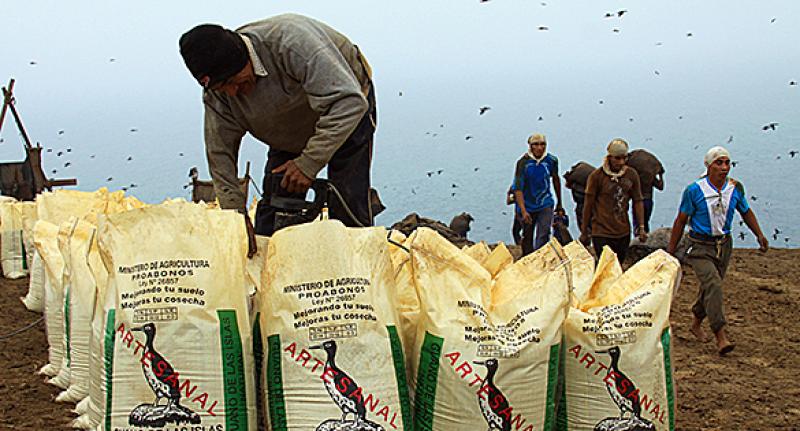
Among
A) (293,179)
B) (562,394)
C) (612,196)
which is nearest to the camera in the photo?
(562,394)

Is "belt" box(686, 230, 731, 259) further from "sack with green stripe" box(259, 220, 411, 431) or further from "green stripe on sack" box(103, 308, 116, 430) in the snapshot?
"green stripe on sack" box(103, 308, 116, 430)

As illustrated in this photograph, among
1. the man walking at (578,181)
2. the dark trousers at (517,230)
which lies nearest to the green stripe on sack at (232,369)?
the dark trousers at (517,230)

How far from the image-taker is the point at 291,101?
3455 mm

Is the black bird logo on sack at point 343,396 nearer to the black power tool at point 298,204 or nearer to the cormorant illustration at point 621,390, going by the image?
the cormorant illustration at point 621,390

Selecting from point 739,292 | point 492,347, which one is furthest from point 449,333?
point 739,292

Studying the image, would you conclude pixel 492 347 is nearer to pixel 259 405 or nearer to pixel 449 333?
pixel 449 333

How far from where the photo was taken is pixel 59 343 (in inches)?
173

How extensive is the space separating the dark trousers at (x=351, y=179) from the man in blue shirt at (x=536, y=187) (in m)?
4.45

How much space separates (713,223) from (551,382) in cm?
313

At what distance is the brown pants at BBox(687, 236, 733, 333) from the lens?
550 centimetres

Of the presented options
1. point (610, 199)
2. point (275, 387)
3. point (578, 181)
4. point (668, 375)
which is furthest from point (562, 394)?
point (578, 181)

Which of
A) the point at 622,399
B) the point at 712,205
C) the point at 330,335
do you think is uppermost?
the point at 712,205

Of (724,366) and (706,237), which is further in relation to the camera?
(706,237)

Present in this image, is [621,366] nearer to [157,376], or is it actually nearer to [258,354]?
[258,354]
